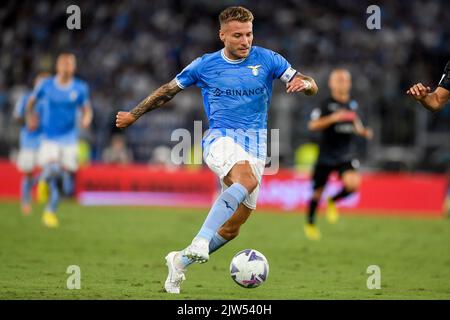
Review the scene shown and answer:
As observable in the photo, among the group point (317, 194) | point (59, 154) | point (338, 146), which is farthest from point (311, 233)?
point (59, 154)

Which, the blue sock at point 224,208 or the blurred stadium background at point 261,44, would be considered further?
the blurred stadium background at point 261,44

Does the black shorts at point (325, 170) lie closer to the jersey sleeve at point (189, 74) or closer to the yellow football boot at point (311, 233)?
the yellow football boot at point (311, 233)

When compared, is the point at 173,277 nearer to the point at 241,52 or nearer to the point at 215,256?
the point at 241,52

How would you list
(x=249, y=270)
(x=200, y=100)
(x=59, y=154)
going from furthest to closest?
(x=200, y=100)
(x=59, y=154)
(x=249, y=270)

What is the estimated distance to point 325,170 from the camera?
591 inches

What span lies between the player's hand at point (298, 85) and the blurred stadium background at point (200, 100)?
3951mm

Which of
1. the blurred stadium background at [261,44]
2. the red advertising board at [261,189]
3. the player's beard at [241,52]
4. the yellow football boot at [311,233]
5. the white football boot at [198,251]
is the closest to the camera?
the white football boot at [198,251]

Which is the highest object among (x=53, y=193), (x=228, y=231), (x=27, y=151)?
(x=27, y=151)

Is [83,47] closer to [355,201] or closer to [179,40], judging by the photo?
[179,40]

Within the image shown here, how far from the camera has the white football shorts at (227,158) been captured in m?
8.23

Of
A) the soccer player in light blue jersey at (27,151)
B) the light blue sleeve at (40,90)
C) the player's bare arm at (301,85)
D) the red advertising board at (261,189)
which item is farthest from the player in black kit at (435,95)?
the red advertising board at (261,189)

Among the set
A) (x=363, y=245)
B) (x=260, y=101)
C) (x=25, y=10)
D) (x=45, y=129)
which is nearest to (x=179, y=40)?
(x=25, y=10)

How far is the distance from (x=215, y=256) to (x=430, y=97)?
4114 mm

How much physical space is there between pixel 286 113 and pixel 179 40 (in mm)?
5957
